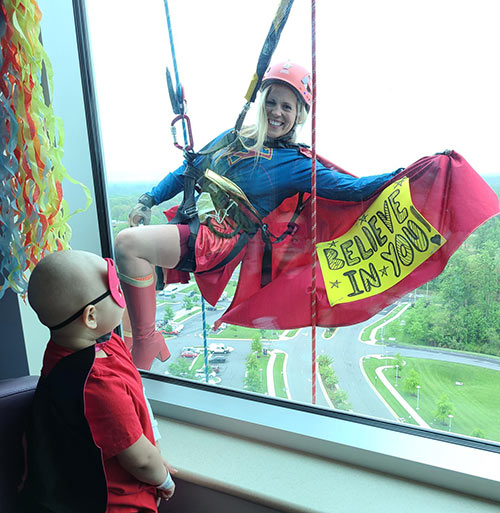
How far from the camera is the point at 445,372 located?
111cm

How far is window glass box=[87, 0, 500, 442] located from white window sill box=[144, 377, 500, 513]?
0.07 meters

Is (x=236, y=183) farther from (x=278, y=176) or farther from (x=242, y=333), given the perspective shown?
(x=242, y=333)

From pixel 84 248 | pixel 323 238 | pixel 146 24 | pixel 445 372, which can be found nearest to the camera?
pixel 445 372

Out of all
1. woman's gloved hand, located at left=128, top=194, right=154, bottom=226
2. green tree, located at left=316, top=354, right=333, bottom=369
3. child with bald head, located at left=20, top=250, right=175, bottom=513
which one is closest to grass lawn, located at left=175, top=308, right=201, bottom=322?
woman's gloved hand, located at left=128, top=194, right=154, bottom=226

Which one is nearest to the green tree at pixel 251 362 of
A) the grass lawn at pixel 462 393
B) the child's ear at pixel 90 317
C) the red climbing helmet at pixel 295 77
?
the grass lawn at pixel 462 393

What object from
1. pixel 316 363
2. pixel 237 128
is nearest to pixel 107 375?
pixel 316 363

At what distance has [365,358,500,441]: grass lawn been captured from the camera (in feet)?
3.53

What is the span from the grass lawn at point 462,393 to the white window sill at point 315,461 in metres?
0.06

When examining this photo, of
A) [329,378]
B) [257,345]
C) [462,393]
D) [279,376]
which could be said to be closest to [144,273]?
[257,345]

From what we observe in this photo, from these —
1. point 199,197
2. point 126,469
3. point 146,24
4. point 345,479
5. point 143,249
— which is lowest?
point 345,479

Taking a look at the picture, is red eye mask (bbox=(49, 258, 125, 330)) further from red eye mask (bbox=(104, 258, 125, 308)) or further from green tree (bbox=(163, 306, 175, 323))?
green tree (bbox=(163, 306, 175, 323))

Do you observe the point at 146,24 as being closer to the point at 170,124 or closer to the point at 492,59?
the point at 170,124

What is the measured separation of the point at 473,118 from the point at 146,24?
1.03 metres

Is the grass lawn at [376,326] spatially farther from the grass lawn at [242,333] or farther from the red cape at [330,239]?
the grass lawn at [242,333]
